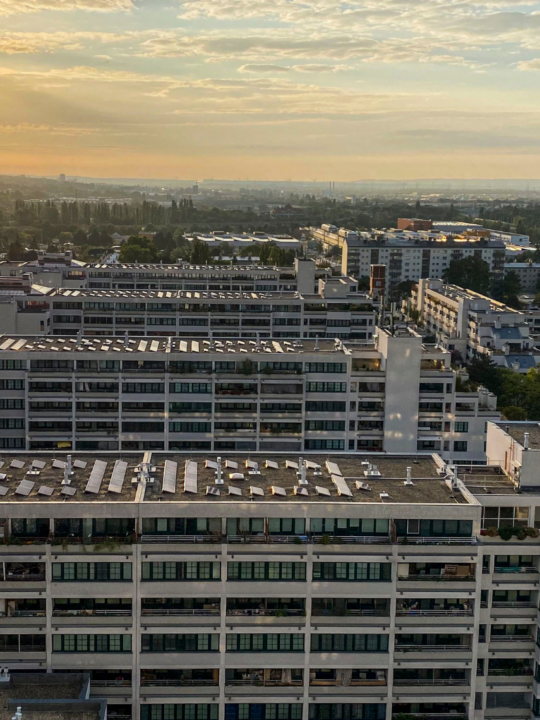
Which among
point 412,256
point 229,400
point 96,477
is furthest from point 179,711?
point 412,256

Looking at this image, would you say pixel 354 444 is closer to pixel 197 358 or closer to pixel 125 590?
pixel 197 358

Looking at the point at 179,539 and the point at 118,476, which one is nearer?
the point at 179,539

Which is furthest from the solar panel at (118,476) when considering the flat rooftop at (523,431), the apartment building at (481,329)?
the apartment building at (481,329)

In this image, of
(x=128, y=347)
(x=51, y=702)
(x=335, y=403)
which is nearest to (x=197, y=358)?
(x=128, y=347)

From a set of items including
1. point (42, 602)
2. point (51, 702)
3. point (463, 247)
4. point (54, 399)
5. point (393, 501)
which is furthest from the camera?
point (463, 247)

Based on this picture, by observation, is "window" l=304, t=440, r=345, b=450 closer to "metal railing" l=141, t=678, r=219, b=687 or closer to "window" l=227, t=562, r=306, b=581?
"window" l=227, t=562, r=306, b=581

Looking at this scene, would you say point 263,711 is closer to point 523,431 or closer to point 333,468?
point 333,468

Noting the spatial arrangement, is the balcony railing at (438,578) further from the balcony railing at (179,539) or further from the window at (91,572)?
the window at (91,572)
